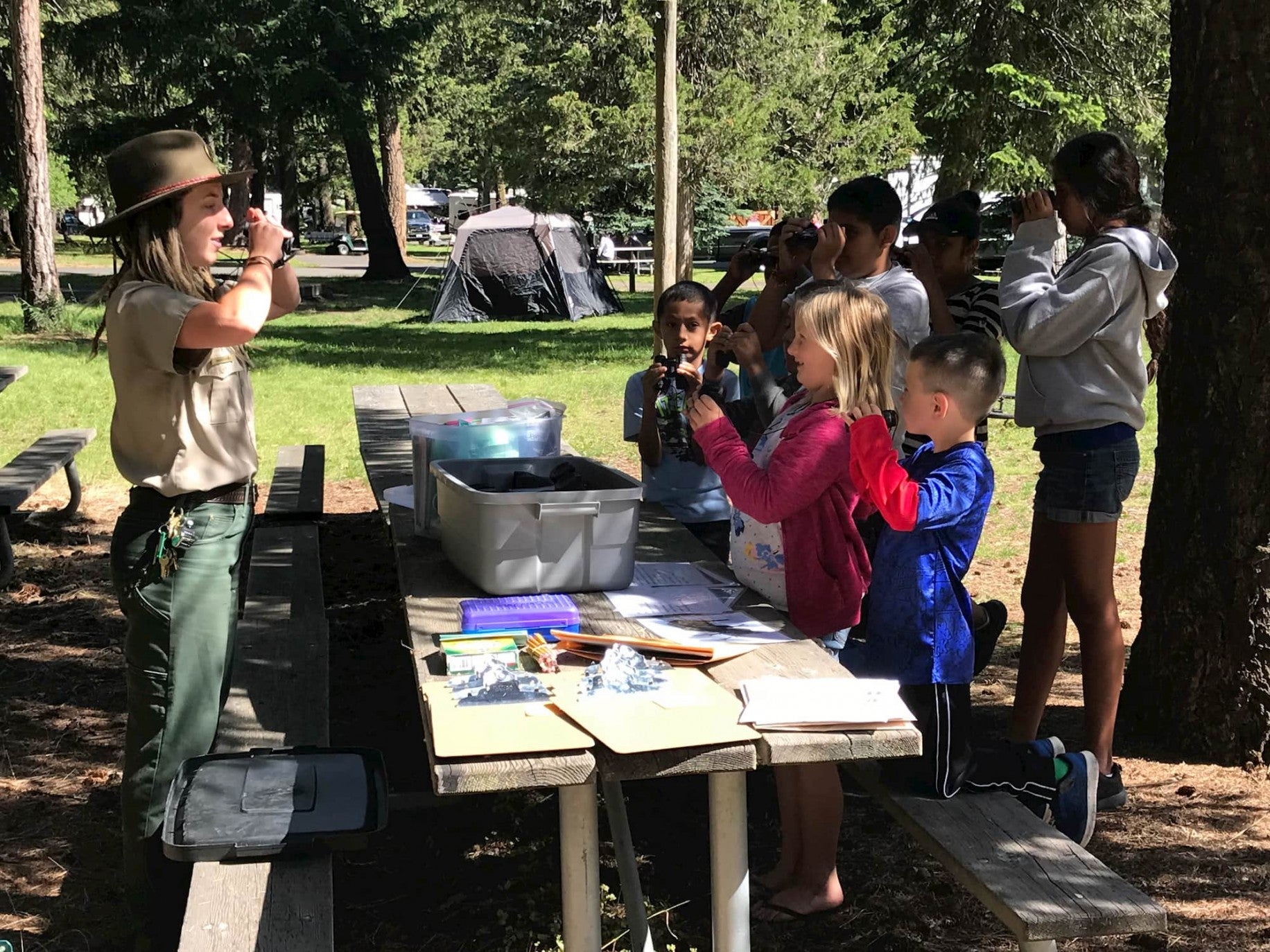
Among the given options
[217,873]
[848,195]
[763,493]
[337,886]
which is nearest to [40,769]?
[337,886]

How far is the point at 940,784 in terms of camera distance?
285cm

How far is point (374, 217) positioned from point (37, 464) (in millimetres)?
22046

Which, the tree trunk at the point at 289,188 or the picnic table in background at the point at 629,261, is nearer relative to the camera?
the picnic table in background at the point at 629,261

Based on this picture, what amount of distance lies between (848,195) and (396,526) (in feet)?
5.30

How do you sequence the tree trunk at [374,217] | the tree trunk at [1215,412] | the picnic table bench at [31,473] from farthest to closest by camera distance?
the tree trunk at [374,217] → the picnic table bench at [31,473] → the tree trunk at [1215,412]

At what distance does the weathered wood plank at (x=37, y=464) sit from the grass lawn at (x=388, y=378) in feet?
2.54

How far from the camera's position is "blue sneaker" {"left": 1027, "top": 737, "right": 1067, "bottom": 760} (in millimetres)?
3137

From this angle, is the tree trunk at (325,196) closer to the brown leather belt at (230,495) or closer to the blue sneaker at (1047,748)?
the brown leather belt at (230,495)

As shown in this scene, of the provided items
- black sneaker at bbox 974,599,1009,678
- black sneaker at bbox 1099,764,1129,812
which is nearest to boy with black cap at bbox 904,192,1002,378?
black sneaker at bbox 974,599,1009,678

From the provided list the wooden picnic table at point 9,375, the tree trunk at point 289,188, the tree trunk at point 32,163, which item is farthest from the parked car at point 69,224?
the wooden picnic table at point 9,375

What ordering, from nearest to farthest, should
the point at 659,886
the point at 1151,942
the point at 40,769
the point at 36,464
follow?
the point at 1151,942, the point at 659,886, the point at 40,769, the point at 36,464

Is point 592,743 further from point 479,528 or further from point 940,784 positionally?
point 940,784

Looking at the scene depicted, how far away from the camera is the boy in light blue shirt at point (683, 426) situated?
395 centimetres

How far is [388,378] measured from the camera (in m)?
13.3
